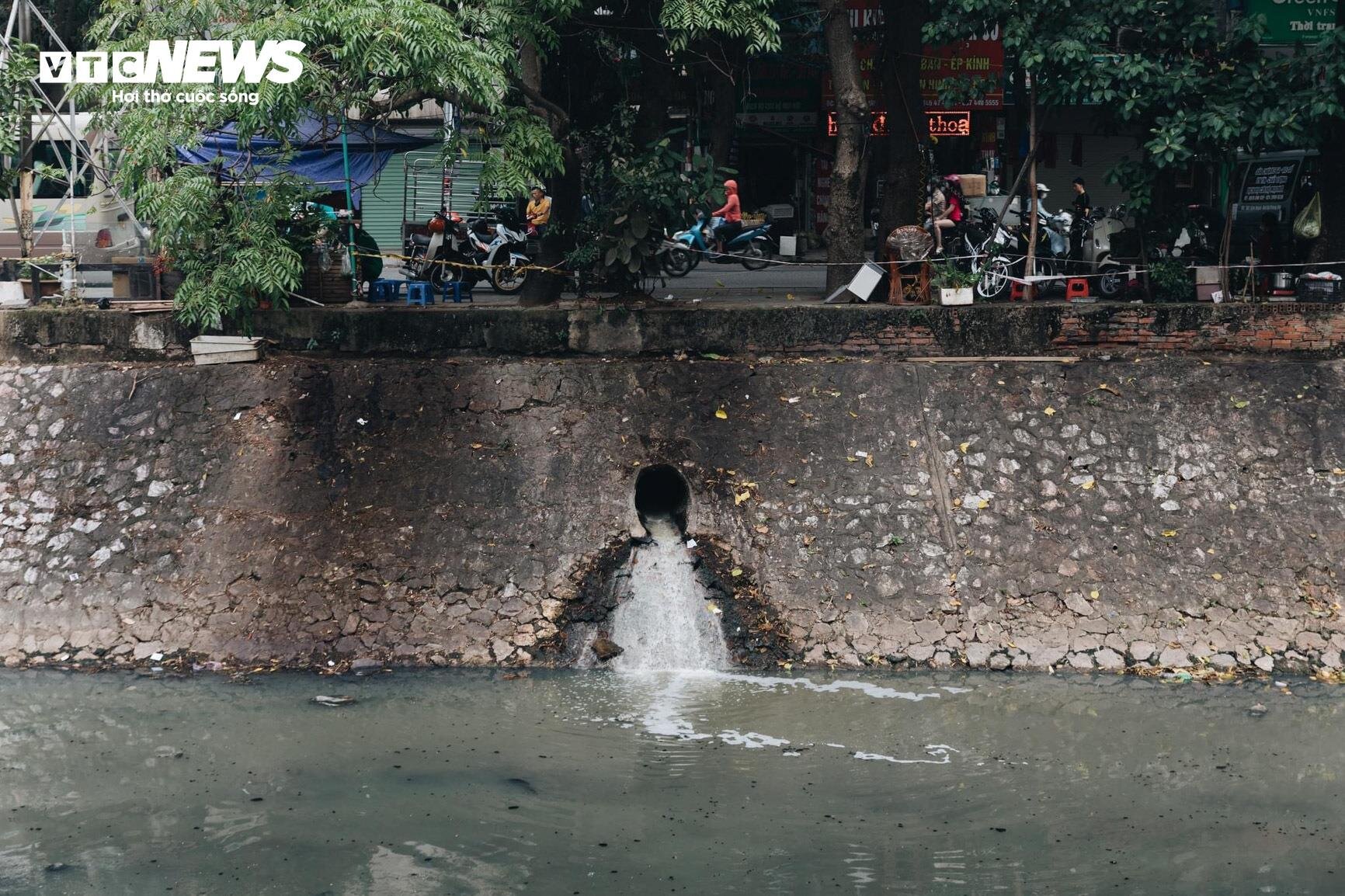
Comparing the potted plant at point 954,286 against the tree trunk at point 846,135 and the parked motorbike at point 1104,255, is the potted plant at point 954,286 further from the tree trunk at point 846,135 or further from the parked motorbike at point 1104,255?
the parked motorbike at point 1104,255

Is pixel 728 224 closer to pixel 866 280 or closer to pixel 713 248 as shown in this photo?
pixel 713 248

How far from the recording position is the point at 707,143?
1958cm

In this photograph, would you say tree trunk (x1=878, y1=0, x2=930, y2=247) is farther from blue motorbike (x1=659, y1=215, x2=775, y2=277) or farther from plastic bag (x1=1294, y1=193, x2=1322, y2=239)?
plastic bag (x1=1294, y1=193, x2=1322, y2=239)

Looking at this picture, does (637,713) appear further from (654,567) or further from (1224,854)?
(1224,854)

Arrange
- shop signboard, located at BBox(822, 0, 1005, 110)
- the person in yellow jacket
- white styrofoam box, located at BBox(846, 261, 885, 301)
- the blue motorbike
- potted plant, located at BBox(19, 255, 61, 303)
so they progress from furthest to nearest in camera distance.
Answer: shop signboard, located at BBox(822, 0, 1005, 110) < the person in yellow jacket < the blue motorbike < potted plant, located at BBox(19, 255, 61, 303) < white styrofoam box, located at BBox(846, 261, 885, 301)

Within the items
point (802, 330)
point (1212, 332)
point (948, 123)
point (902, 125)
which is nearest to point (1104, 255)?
point (1212, 332)

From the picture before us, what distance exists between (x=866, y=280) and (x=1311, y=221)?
13.4ft

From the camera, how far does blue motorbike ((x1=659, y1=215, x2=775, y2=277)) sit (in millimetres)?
15703

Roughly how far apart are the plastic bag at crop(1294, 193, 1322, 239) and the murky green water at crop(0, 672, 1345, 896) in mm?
4963

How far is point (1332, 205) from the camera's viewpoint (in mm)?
12773

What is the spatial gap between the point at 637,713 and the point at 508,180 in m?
4.61

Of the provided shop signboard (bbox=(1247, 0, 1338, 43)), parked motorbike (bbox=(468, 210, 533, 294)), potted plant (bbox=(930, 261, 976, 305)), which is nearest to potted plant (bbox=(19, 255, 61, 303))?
parked motorbike (bbox=(468, 210, 533, 294))

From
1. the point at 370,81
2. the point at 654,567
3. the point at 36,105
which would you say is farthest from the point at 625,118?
the point at 36,105

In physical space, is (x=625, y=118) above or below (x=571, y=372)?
above
